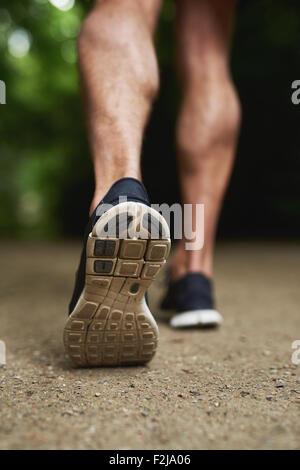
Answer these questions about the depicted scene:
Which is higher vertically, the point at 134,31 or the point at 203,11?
the point at 203,11

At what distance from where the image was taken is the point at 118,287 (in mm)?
829

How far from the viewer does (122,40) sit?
3.30 ft

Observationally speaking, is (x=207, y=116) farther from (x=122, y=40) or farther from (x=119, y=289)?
(x=119, y=289)

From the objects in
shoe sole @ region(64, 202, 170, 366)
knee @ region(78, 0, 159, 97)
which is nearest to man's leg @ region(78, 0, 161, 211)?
knee @ region(78, 0, 159, 97)

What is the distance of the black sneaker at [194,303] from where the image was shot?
126 centimetres

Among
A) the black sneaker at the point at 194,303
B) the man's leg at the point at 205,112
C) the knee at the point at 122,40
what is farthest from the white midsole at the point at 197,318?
the knee at the point at 122,40

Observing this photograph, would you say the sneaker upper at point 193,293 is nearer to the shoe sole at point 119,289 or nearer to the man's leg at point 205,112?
the man's leg at point 205,112

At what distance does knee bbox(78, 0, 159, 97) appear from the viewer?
3.25ft

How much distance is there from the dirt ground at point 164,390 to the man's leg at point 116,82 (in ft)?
1.14

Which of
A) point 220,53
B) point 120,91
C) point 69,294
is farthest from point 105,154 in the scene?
point 69,294

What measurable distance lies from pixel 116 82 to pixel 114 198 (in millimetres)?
295

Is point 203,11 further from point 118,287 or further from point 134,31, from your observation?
point 118,287

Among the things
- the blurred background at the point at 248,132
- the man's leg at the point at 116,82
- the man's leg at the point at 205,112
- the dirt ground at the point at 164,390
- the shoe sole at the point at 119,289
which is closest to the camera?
the dirt ground at the point at 164,390
